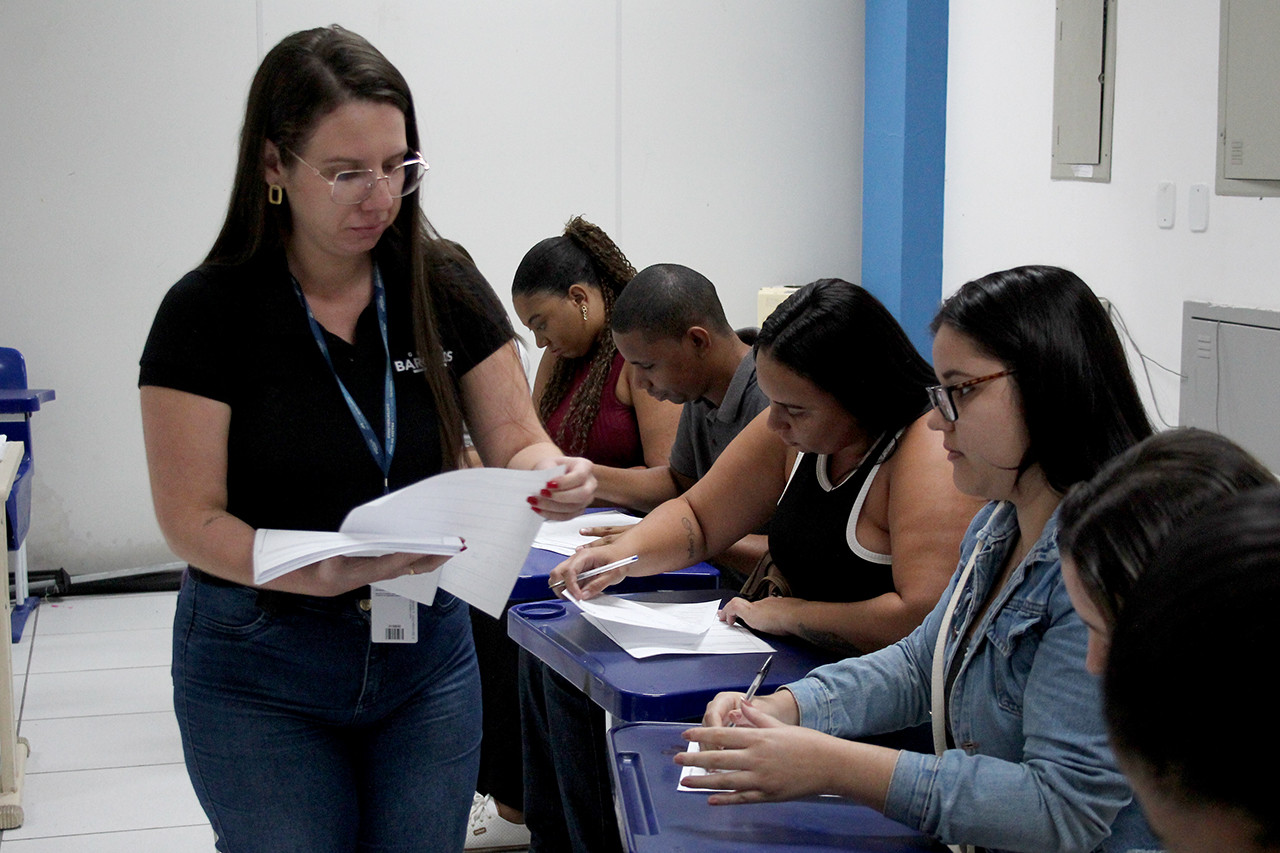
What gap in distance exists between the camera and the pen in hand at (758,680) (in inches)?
60.6

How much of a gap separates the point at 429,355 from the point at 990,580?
72 centimetres

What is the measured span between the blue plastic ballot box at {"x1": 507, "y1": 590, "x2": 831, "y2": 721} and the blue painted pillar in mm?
3178

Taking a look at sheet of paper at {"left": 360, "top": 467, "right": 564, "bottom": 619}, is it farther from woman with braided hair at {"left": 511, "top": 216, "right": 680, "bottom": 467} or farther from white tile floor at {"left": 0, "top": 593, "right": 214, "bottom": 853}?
white tile floor at {"left": 0, "top": 593, "right": 214, "bottom": 853}

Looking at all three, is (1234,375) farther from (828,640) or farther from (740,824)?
(740,824)

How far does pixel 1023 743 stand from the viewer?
1.30m

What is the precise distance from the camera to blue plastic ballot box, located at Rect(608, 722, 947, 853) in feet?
3.96

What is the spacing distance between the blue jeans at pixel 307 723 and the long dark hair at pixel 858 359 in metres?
0.79

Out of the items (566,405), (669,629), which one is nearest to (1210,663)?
(669,629)

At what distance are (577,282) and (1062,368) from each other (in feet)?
6.73

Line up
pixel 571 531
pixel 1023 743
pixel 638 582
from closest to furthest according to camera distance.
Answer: pixel 1023 743 < pixel 638 582 < pixel 571 531

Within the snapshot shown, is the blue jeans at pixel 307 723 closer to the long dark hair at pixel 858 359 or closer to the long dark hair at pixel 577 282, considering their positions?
the long dark hair at pixel 858 359

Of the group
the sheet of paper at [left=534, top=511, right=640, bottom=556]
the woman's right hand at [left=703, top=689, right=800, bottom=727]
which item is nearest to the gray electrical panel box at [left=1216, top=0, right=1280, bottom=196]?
the sheet of paper at [left=534, top=511, right=640, bottom=556]

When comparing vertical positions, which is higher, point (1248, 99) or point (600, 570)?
point (1248, 99)

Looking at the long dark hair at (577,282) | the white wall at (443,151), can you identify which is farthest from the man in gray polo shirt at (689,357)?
the white wall at (443,151)
